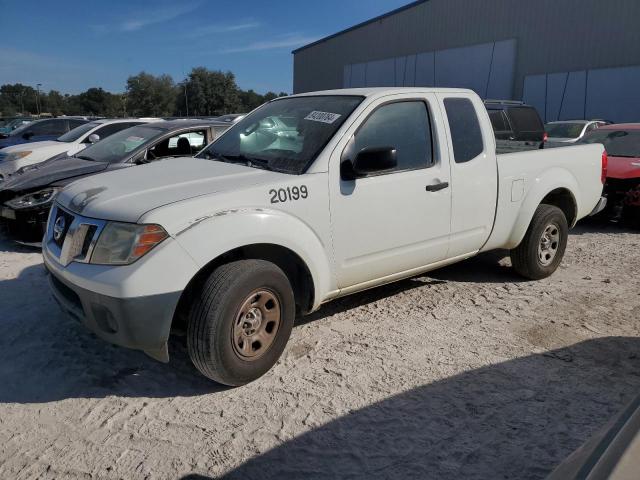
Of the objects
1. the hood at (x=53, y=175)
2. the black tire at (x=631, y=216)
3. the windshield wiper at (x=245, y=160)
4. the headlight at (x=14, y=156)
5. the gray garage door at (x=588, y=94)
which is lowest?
the black tire at (x=631, y=216)

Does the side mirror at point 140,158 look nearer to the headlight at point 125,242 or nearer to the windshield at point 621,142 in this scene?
the headlight at point 125,242

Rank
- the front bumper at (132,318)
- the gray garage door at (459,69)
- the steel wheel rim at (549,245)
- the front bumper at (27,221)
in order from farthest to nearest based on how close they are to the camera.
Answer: the gray garage door at (459,69) < the front bumper at (27,221) < the steel wheel rim at (549,245) < the front bumper at (132,318)

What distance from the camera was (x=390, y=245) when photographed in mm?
3805

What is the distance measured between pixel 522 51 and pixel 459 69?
156 inches

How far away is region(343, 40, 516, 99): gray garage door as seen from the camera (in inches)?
1026

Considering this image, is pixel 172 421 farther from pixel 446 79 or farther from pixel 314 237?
pixel 446 79

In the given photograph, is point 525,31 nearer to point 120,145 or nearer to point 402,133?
point 120,145

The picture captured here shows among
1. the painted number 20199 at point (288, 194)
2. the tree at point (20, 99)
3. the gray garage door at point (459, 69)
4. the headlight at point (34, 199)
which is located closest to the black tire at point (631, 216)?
the painted number 20199 at point (288, 194)

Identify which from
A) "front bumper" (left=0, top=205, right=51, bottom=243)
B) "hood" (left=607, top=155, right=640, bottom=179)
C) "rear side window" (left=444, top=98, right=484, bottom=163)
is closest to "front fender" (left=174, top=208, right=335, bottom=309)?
"rear side window" (left=444, top=98, right=484, bottom=163)

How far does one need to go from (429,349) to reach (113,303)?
217cm

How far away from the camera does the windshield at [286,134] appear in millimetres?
3582

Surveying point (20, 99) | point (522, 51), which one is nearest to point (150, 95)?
point (20, 99)

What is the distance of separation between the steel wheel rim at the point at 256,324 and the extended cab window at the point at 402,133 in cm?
124

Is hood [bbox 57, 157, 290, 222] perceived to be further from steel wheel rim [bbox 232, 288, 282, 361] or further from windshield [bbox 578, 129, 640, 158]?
windshield [bbox 578, 129, 640, 158]
